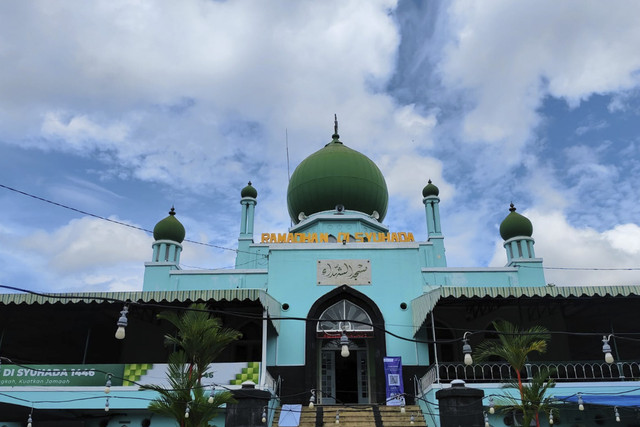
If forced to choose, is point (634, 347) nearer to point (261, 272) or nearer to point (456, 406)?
point (456, 406)

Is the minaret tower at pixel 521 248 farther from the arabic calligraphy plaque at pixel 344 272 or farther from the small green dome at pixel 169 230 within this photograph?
the small green dome at pixel 169 230

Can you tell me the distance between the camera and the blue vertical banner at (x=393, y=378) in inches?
640

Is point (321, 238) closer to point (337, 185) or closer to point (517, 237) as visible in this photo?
point (337, 185)

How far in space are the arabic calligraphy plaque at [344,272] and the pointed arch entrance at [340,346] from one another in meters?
0.40

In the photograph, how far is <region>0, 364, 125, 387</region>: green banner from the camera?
15.2 metres

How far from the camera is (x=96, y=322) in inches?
704

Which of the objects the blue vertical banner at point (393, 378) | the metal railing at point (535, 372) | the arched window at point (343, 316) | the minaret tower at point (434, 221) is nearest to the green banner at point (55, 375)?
the arched window at point (343, 316)

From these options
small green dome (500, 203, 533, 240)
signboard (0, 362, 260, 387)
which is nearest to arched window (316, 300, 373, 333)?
signboard (0, 362, 260, 387)

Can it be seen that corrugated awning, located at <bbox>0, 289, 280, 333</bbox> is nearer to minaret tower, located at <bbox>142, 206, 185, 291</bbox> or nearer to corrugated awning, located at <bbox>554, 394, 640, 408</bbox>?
minaret tower, located at <bbox>142, 206, 185, 291</bbox>

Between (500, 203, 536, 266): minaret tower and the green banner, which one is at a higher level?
(500, 203, 536, 266): minaret tower

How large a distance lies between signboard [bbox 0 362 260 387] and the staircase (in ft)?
5.65

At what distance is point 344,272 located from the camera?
62.3 ft

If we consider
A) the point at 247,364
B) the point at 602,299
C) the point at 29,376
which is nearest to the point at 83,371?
the point at 29,376

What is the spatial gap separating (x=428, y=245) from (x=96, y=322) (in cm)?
1289
